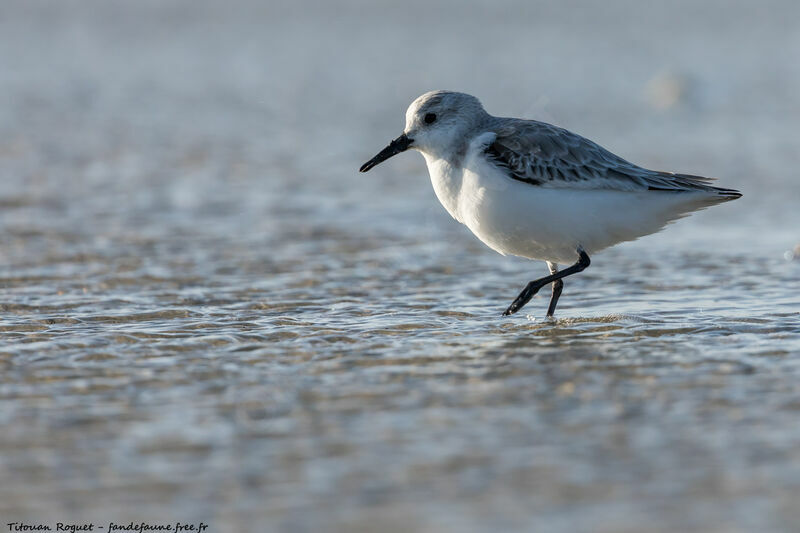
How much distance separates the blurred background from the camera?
3.80 meters

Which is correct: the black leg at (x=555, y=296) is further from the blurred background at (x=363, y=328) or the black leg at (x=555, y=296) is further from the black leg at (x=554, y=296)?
the blurred background at (x=363, y=328)

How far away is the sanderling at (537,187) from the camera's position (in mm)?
6277

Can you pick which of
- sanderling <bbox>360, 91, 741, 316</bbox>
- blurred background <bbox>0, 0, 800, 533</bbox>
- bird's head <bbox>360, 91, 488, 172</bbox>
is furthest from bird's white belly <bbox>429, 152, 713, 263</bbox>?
blurred background <bbox>0, 0, 800, 533</bbox>

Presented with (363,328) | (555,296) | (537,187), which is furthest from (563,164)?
(363,328)

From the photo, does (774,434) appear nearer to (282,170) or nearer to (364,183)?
(364,183)

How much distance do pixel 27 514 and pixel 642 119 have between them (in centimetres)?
1191

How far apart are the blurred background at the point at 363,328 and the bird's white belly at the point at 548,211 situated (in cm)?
48

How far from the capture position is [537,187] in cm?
632

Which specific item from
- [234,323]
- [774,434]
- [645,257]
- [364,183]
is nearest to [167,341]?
[234,323]

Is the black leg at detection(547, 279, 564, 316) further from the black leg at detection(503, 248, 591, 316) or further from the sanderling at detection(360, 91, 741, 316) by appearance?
the black leg at detection(503, 248, 591, 316)

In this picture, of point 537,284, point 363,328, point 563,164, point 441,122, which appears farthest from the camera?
point 441,122

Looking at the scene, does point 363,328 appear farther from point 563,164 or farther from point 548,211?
point 563,164

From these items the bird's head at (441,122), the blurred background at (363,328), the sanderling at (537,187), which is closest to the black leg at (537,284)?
the sanderling at (537,187)

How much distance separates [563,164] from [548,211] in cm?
33
